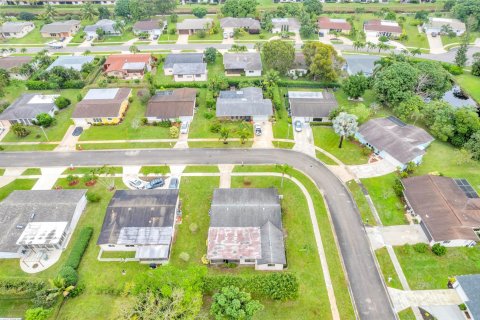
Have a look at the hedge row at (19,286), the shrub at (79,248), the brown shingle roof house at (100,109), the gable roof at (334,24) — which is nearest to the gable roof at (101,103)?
the brown shingle roof house at (100,109)

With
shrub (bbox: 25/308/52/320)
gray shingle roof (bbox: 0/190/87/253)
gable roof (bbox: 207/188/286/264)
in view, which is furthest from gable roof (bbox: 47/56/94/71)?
shrub (bbox: 25/308/52/320)

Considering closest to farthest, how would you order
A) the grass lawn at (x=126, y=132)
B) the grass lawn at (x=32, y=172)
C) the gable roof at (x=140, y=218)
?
1. the gable roof at (x=140, y=218)
2. the grass lawn at (x=32, y=172)
3. the grass lawn at (x=126, y=132)

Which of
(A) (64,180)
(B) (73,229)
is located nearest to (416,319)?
(B) (73,229)

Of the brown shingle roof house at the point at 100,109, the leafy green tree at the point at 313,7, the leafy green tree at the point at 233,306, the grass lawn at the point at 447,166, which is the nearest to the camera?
the leafy green tree at the point at 233,306

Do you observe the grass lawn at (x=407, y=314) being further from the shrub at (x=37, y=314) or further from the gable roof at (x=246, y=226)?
the shrub at (x=37, y=314)

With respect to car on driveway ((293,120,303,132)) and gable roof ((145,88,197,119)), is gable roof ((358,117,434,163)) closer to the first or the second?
car on driveway ((293,120,303,132))

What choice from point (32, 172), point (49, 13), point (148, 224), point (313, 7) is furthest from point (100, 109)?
point (313, 7)

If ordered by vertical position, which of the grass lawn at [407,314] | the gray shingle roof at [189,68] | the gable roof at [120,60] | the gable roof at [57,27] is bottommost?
the grass lawn at [407,314]

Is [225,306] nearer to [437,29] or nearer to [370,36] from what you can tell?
[370,36]
